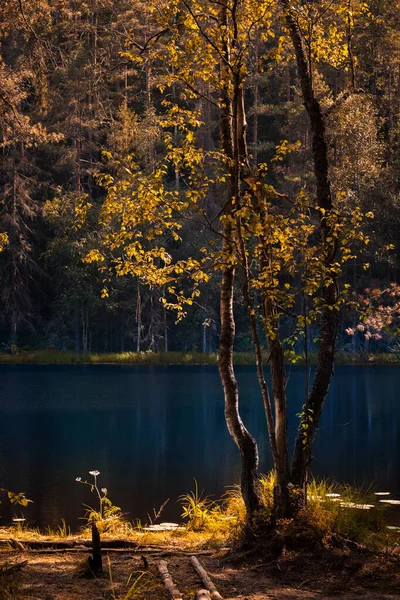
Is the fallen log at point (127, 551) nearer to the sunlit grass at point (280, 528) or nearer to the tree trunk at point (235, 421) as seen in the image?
the sunlit grass at point (280, 528)

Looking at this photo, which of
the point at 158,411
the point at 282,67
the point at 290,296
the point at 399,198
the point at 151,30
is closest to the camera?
the point at 290,296

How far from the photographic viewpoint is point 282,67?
146ft

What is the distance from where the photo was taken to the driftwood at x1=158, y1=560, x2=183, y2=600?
5984mm

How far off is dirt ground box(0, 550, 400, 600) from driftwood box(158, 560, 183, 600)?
52 mm

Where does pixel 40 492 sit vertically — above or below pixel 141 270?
below

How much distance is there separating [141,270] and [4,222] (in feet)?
113

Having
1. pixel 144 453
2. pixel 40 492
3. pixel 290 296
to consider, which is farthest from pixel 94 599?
pixel 144 453

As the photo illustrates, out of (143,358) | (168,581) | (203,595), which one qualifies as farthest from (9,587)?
(143,358)

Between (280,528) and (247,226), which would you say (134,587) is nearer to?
(280,528)

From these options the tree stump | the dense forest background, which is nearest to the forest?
the tree stump

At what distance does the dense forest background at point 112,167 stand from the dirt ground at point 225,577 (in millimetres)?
30400

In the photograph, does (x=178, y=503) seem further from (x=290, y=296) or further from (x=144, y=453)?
(x=290, y=296)

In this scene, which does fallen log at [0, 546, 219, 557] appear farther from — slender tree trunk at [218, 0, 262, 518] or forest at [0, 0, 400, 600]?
slender tree trunk at [218, 0, 262, 518]

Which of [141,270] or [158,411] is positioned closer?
[141,270]
